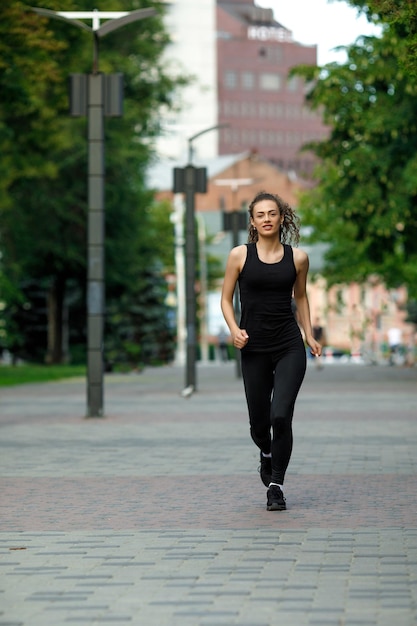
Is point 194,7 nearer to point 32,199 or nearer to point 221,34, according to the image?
point 221,34

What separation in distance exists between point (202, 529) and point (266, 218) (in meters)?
2.05

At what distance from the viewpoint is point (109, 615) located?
22.1 ft

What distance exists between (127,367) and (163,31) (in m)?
11.8

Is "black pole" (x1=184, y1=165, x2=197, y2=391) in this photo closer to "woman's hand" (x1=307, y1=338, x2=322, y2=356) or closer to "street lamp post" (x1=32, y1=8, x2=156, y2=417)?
"street lamp post" (x1=32, y1=8, x2=156, y2=417)

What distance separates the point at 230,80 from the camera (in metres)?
185

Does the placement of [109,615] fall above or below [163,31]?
below

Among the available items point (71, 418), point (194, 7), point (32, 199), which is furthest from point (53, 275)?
point (194, 7)

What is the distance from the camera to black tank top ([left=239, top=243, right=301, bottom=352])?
10438 millimetres

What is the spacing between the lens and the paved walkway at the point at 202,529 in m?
6.96

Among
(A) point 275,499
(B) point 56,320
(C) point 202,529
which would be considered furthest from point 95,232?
(B) point 56,320

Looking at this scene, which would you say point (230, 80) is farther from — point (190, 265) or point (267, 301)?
point (267, 301)

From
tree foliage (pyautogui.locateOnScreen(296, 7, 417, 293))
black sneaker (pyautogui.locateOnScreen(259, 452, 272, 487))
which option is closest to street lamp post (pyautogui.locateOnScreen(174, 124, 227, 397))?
tree foliage (pyautogui.locateOnScreen(296, 7, 417, 293))

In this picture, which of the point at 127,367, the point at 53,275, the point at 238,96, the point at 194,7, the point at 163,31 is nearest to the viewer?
the point at 127,367

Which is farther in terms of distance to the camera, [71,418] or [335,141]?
[335,141]
